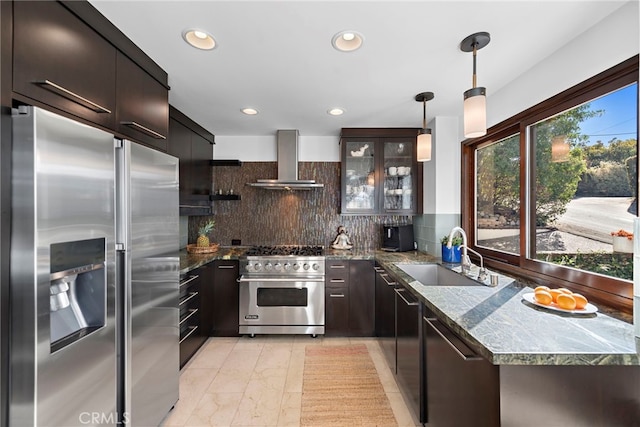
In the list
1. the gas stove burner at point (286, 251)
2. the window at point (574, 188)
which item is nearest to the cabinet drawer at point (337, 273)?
the gas stove burner at point (286, 251)

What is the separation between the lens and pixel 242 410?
1.96 meters

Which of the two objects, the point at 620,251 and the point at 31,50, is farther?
the point at 620,251

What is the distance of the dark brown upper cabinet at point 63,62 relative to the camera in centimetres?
108

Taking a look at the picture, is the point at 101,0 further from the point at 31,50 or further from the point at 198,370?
the point at 198,370

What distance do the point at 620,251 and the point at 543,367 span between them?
2.86 feet

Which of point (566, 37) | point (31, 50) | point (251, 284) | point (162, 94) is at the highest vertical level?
point (566, 37)

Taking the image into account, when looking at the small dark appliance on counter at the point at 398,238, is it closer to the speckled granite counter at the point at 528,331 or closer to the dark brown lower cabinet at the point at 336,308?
the dark brown lower cabinet at the point at 336,308

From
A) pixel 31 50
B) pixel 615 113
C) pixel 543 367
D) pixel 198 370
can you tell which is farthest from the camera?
pixel 198 370

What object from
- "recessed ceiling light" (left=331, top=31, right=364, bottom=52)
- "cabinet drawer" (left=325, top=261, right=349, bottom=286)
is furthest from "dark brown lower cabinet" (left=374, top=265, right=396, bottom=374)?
"recessed ceiling light" (left=331, top=31, right=364, bottom=52)

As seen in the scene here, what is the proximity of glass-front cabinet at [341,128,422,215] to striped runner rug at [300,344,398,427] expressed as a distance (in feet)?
5.13

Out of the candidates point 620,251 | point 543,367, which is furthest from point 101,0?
point 620,251

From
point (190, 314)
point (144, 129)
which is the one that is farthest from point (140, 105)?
point (190, 314)

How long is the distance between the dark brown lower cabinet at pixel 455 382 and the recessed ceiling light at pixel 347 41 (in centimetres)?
158

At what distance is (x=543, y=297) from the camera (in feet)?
4.49
